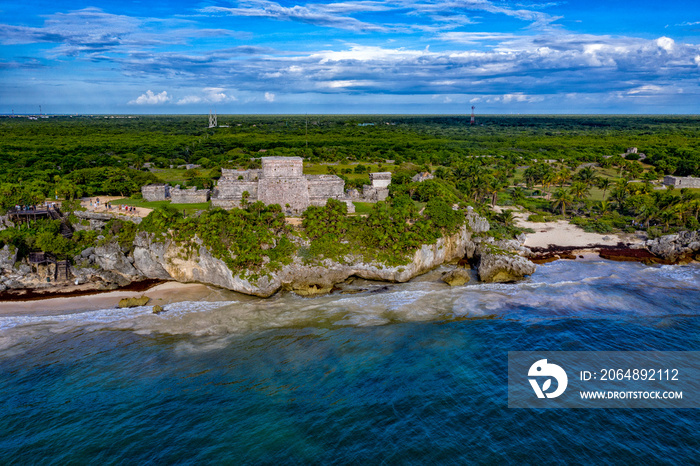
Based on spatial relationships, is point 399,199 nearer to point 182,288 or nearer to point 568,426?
point 182,288

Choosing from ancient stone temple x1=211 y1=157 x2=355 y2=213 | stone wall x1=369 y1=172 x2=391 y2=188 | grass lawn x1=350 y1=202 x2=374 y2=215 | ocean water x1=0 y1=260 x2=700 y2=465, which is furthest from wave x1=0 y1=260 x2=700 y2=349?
stone wall x1=369 y1=172 x2=391 y2=188

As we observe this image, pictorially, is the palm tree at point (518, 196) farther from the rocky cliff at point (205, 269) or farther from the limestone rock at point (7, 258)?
the limestone rock at point (7, 258)

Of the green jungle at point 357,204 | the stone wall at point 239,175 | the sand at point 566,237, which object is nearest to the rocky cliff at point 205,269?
the green jungle at point 357,204

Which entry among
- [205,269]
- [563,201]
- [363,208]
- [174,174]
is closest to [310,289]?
[205,269]

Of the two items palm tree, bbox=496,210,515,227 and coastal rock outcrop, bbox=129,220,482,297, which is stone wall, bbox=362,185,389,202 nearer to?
palm tree, bbox=496,210,515,227

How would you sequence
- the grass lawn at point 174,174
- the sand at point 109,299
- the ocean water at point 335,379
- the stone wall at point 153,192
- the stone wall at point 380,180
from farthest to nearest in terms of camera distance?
the grass lawn at point 174,174 → the stone wall at point 380,180 → the stone wall at point 153,192 → the sand at point 109,299 → the ocean water at point 335,379

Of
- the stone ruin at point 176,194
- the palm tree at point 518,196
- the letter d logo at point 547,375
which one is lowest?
the letter d logo at point 547,375

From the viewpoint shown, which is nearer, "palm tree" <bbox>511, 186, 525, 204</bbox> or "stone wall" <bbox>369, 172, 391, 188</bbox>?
"stone wall" <bbox>369, 172, 391, 188</bbox>
